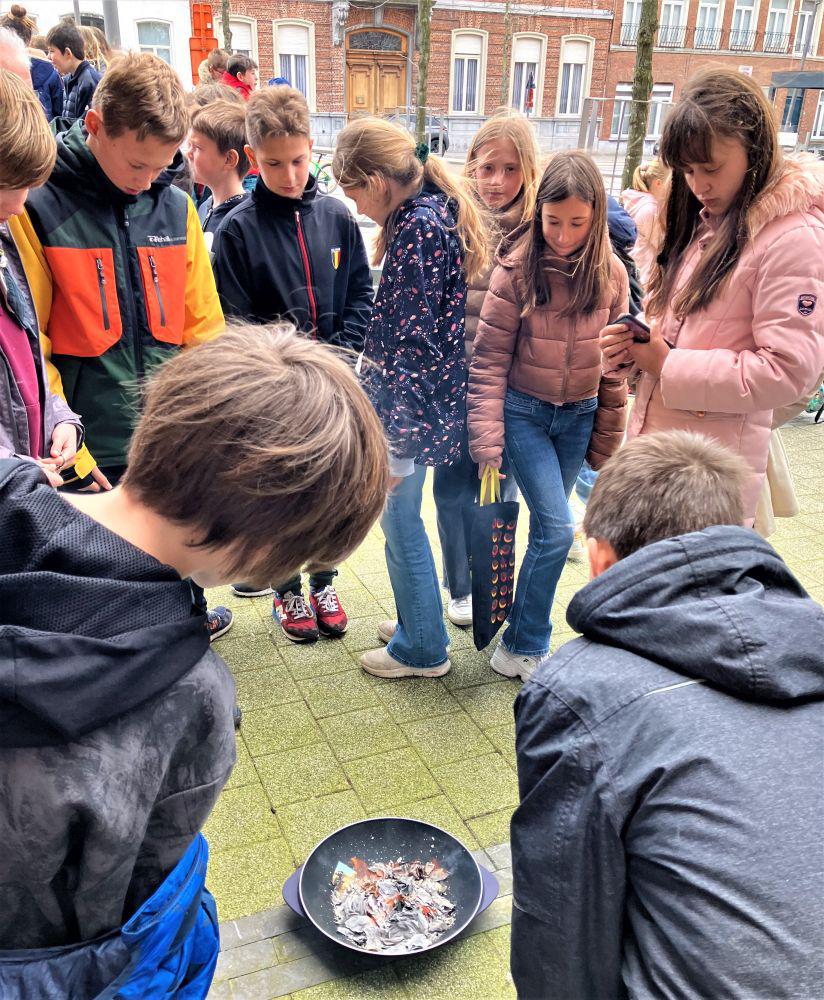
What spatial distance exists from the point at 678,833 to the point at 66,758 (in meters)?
0.83

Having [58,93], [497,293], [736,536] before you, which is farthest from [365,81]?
[736,536]

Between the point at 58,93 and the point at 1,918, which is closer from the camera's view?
the point at 1,918

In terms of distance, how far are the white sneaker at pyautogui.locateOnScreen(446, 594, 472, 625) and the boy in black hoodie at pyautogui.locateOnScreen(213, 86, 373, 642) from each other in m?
0.74

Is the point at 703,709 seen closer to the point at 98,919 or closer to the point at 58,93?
the point at 98,919

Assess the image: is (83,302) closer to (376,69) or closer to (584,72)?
(376,69)

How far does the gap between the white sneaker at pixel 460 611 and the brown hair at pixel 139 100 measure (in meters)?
2.15

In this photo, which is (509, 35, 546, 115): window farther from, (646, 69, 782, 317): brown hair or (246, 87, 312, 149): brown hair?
(646, 69, 782, 317): brown hair

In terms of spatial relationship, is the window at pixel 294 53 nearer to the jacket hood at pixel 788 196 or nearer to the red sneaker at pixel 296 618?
the red sneaker at pixel 296 618

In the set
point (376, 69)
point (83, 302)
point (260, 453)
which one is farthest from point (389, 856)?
point (376, 69)

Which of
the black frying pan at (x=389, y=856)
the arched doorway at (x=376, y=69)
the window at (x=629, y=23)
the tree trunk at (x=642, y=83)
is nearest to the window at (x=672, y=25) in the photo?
the window at (x=629, y=23)

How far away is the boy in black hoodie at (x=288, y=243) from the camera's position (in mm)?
3031

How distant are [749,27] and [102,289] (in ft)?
121

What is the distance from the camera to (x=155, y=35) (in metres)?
26.6

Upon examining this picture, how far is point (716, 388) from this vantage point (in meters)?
2.44
